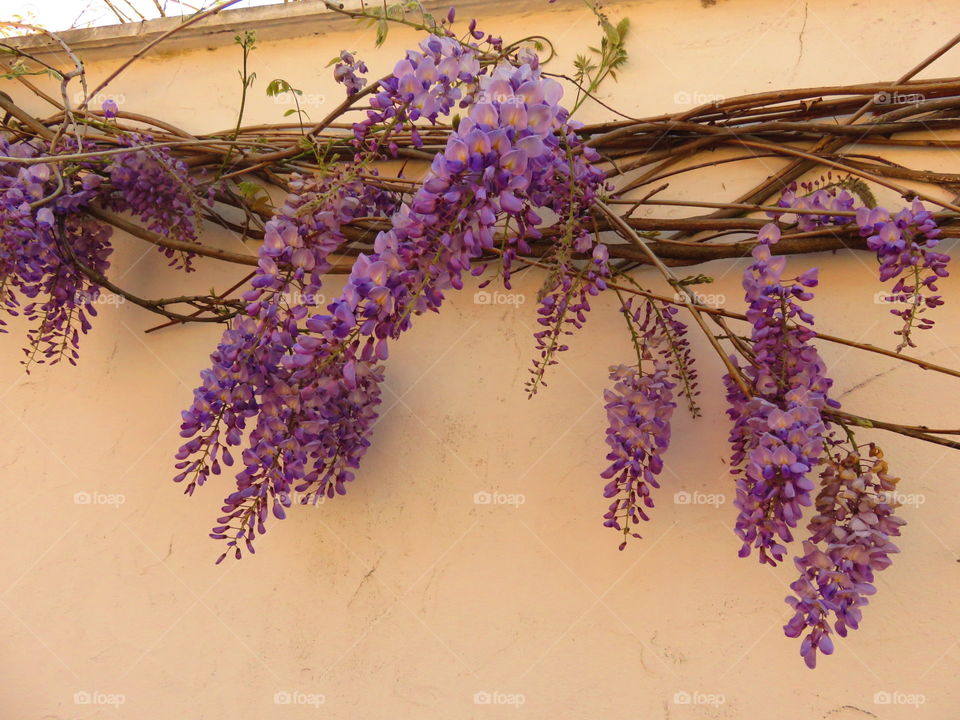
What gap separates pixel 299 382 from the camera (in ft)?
4.17

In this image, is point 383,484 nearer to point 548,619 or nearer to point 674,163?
point 548,619

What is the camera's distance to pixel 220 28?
5.65 ft

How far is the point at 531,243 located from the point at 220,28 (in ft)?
2.97

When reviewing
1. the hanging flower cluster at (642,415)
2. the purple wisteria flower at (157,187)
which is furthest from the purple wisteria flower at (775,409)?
the purple wisteria flower at (157,187)

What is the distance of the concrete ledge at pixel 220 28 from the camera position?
1574 mm

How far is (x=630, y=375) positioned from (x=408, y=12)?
894 mm

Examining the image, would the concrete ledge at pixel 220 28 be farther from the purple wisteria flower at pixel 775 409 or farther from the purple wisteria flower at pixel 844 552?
the purple wisteria flower at pixel 844 552

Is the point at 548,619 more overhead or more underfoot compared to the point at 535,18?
more underfoot

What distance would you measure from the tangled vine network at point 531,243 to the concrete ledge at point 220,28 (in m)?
0.06

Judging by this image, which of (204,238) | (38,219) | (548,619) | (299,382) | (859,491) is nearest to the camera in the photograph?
(859,491)

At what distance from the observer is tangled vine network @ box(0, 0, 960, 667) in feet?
3.54

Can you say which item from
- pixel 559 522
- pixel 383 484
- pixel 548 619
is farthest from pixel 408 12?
pixel 548 619

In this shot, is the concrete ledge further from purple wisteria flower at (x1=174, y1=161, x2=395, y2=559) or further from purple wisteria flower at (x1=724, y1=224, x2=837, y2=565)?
purple wisteria flower at (x1=724, y1=224, x2=837, y2=565)

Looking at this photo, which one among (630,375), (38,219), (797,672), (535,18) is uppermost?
(535,18)
